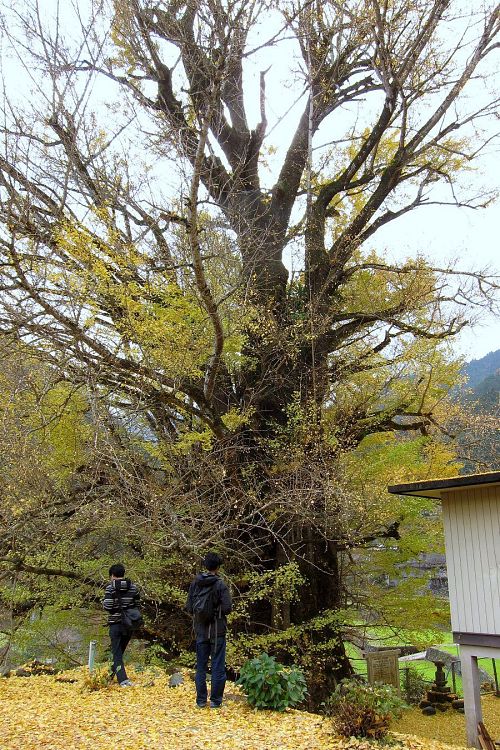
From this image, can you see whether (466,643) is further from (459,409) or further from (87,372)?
(459,409)

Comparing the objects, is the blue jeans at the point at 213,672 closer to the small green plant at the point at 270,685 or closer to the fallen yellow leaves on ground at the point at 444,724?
the small green plant at the point at 270,685

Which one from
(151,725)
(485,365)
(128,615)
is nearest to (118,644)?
(128,615)

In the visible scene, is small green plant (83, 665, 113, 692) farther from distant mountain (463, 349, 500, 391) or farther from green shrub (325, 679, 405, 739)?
distant mountain (463, 349, 500, 391)

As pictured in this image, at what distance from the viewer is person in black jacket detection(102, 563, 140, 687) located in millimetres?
7820

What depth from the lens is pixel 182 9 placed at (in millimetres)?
11383

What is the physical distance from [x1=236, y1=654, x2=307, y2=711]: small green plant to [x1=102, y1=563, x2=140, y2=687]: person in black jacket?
177 cm

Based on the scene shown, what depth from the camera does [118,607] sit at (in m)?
7.86

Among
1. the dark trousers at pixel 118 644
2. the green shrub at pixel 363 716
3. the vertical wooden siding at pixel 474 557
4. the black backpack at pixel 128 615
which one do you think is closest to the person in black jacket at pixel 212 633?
the green shrub at pixel 363 716

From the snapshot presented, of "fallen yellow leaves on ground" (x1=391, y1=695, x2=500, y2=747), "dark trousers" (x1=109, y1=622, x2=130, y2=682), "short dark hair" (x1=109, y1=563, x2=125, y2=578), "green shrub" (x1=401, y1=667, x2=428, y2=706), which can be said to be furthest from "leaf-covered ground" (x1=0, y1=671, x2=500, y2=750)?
"green shrub" (x1=401, y1=667, x2=428, y2=706)

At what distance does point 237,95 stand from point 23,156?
7.62 m

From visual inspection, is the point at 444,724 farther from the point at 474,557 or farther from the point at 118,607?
the point at 118,607

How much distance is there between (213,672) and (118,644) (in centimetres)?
174

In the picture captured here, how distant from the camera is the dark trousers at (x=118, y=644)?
7.79m

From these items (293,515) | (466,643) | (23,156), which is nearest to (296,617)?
(293,515)
